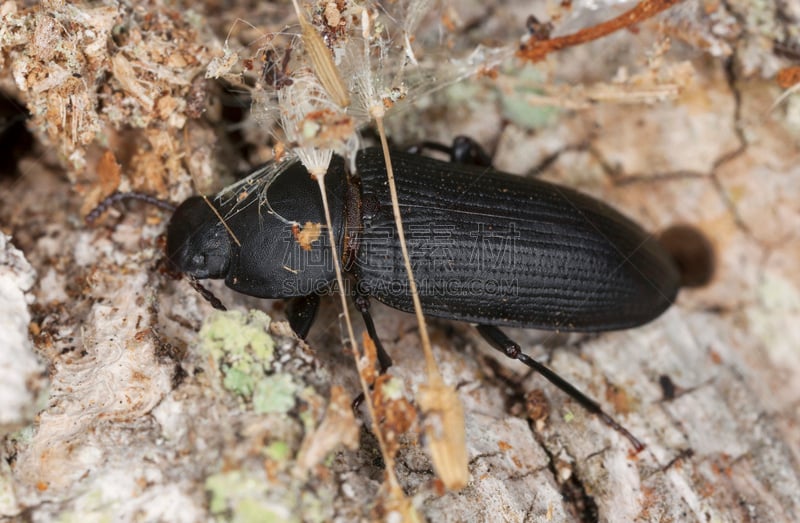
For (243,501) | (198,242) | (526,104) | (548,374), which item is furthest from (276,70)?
(548,374)

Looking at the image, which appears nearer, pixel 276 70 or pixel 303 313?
pixel 276 70

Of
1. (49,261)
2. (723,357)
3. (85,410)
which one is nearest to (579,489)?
(723,357)

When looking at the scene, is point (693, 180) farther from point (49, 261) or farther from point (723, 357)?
point (49, 261)

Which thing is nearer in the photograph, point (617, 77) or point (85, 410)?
point (85, 410)

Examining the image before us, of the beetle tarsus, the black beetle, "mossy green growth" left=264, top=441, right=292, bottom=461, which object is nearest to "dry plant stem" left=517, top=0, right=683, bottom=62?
the black beetle

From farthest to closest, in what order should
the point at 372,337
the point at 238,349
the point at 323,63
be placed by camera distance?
the point at 372,337
the point at 323,63
the point at 238,349

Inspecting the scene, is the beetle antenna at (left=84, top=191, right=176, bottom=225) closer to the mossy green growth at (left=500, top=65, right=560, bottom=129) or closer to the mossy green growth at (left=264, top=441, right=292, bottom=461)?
the mossy green growth at (left=264, top=441, right=292, bottom=461)

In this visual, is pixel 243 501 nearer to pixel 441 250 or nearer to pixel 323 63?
pixel 441 250
